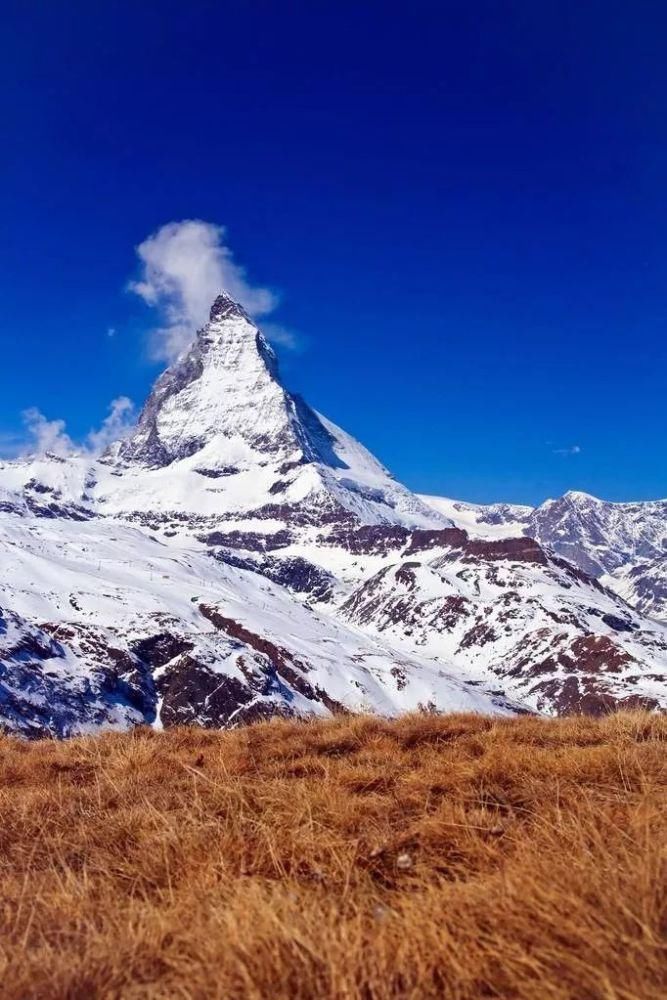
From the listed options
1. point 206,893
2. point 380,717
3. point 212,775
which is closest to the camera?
point 206,893

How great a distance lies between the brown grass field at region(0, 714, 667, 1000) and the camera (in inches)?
106

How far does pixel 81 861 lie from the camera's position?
15.2ft

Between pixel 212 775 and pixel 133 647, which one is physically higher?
pixel 212 775

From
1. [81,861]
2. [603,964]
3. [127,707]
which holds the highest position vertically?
[603,964]

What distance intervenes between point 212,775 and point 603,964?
470 cm

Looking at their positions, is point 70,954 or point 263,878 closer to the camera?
point 70,954

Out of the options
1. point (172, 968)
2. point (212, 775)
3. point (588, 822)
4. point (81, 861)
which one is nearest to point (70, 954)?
point (172, 968)

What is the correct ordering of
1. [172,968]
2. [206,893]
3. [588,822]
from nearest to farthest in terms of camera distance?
1. [172,968]
2. [206,893]
3. [588,822]

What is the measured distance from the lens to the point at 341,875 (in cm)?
402

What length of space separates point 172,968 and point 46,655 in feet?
495

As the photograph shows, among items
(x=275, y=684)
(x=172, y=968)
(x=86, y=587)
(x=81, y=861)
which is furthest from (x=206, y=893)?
(x=86, y=587)

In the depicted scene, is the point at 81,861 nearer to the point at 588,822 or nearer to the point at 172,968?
the point at 172,968

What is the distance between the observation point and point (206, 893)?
3.64m

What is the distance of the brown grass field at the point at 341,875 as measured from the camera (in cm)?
270
